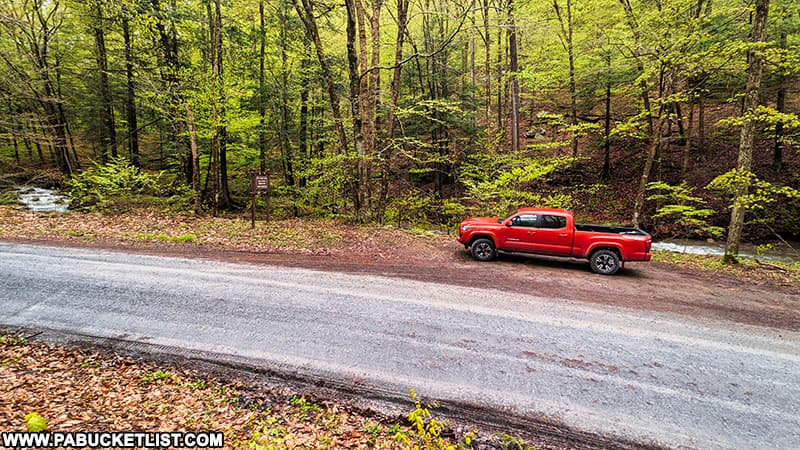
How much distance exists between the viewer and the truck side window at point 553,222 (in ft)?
29.5

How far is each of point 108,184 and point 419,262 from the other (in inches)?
548

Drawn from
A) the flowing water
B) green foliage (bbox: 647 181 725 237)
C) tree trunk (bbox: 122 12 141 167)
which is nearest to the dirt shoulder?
the flowing water

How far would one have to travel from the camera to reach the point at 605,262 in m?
8.70

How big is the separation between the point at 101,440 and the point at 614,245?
33.3ft

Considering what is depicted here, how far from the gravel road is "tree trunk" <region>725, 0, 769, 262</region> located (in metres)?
5.88

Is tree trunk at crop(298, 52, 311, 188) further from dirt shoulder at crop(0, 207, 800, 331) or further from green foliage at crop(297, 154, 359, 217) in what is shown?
dirt shoulder at crop(0, 207, 800, 331)

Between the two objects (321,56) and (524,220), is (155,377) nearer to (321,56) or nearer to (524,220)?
(524,220)

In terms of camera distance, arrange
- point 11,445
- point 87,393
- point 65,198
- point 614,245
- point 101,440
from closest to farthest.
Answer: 1. point 11,445
2. point 101,440
3. point 87,393
4. point 614,245
5. point 65,198

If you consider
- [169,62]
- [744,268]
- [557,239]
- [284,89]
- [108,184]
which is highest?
[169,62]

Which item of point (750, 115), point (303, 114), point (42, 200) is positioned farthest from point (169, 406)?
point (42, 200)

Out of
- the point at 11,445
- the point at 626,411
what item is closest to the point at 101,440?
the point at 11,445

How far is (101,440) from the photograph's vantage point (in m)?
2.96

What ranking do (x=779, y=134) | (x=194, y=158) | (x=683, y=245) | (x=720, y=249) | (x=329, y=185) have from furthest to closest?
1. (x=779, y=134)
2. (x=329, y=185)
3. (x=683, y=245)
4. (x=194, y=158)
5. (x=720, y=249)

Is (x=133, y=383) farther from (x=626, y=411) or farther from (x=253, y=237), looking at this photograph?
(x=253, y=237)
